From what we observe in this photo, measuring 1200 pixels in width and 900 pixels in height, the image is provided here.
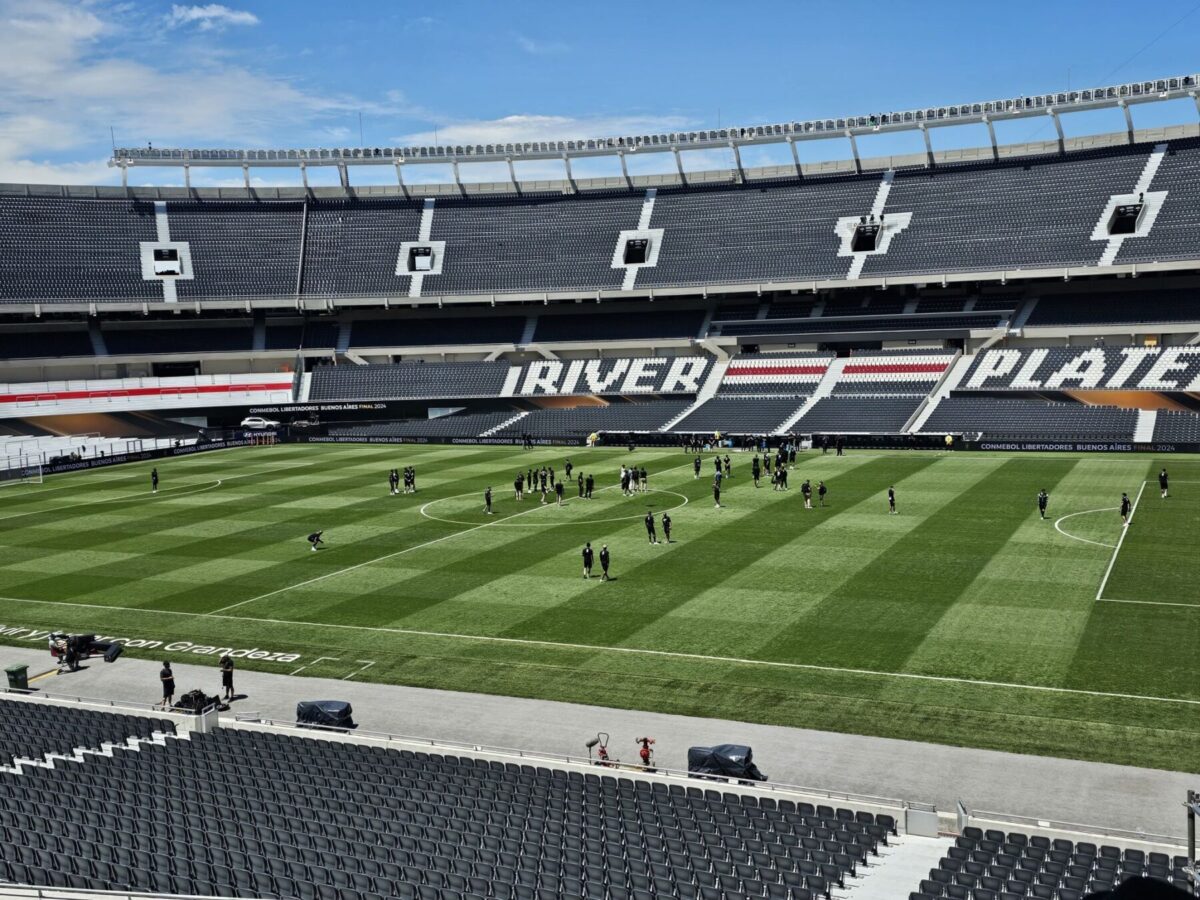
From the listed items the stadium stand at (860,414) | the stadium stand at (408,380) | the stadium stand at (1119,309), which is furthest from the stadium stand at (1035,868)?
the stadium stand at (408,380)

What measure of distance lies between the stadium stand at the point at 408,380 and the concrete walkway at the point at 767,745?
54.2 meters

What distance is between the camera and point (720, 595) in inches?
1179

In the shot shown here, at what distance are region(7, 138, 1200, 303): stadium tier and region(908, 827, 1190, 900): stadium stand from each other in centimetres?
6366

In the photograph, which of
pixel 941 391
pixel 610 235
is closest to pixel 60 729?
pixel 941 391

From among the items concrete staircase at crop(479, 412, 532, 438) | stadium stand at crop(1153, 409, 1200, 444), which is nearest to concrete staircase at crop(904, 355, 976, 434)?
stadium stand at crop(1153, 409, 1200, 444)

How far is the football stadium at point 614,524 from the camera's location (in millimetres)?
14477

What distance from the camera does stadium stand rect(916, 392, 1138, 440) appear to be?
5947cm

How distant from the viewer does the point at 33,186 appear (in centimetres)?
8456

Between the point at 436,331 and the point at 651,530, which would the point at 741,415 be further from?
the point at 651,530

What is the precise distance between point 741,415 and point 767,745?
51.1 metres

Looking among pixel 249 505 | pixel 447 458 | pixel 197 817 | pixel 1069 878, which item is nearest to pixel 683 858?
pixel 1069 878

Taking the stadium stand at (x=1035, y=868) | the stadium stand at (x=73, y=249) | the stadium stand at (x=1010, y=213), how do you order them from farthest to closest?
the stadium stand at (x=73, y=249) → the stadium stand at (x=1010, y=213) → the stadium stand at (x=1035, y=868)

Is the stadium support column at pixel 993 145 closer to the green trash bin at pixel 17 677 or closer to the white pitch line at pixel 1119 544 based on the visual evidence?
the white pitch line at pixel 1119 544

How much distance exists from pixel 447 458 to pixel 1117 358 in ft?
134
